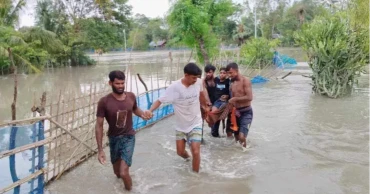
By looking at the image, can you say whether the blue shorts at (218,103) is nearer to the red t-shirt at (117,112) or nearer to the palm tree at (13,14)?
the red t-shirt at (117,112)

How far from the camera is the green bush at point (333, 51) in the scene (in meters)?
11.4

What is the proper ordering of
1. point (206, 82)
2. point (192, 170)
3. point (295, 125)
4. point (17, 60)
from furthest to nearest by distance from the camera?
Result: point (17, 60)
point (295, 125)
point (206, 82)
point (192, 170)

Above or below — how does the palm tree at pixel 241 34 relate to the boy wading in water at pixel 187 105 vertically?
above

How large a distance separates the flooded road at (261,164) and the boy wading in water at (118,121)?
1.79ft

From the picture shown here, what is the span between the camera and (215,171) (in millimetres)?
5207

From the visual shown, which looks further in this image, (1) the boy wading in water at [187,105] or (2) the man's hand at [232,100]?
(2) the man's hand at [232,100]

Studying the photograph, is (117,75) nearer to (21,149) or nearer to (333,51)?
(21,149)

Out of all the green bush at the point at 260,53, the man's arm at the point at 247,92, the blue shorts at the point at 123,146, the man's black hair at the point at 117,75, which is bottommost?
the blue shorts at the point at 123,146

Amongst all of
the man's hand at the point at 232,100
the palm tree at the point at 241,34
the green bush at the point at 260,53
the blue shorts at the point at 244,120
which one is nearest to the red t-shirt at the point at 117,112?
the man's hand at the point at 232,100

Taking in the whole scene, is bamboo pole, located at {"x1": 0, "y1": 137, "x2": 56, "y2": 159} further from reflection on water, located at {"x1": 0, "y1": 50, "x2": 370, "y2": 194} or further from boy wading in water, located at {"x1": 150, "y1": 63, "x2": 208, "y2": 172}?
boy wading in water, located at {"x1": 150, "y1": 63, "x2": 208, "y2": 172}

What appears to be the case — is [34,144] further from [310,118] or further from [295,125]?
[310,118]

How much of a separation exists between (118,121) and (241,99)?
2.43 m

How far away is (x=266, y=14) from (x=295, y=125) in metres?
49.0

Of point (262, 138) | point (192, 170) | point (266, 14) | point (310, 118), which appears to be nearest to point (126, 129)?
point (192, 170)
